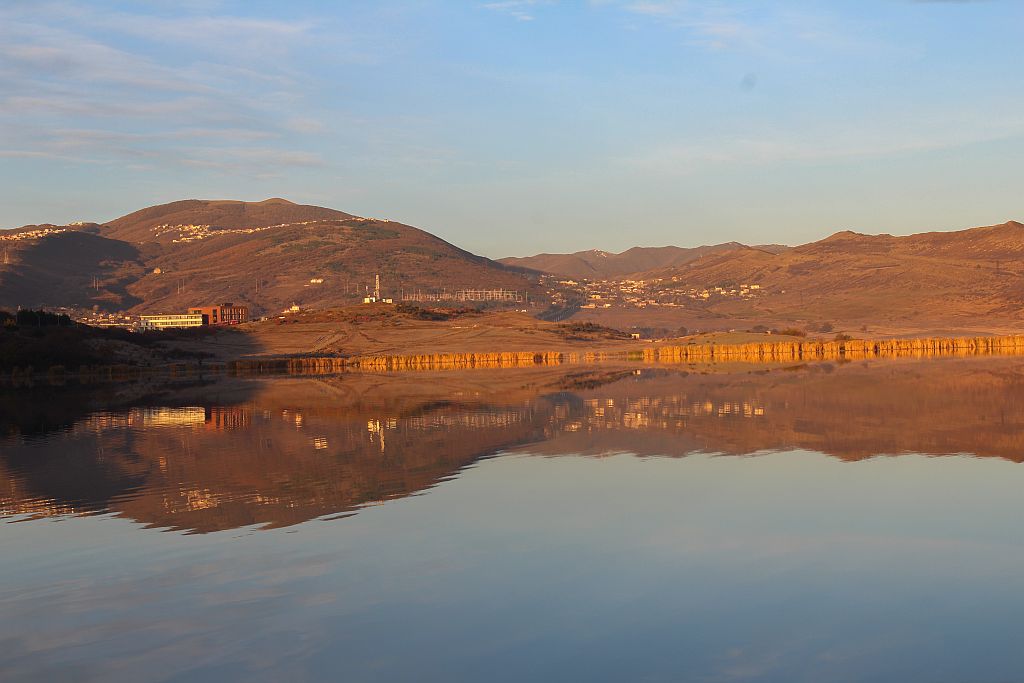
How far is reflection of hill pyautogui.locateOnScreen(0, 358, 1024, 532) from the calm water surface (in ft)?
0.67

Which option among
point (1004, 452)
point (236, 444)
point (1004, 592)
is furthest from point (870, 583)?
point (236, 444)

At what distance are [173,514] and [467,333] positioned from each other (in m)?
113

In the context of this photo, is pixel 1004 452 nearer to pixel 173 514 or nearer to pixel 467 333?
pixel 173 514

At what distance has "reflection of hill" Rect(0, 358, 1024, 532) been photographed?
2200cm

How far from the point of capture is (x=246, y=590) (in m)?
13.8

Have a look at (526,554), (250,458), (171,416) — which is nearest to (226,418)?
(171,416)

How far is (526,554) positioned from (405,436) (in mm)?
17623

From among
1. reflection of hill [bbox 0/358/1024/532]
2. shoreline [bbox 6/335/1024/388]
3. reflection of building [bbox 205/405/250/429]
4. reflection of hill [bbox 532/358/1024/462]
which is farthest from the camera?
shoreline [bbox 6/335/1024/388]

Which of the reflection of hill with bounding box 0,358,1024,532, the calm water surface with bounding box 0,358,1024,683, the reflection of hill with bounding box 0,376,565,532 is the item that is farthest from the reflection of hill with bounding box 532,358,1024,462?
the reflection of hill with bounding box 0,376,565,532

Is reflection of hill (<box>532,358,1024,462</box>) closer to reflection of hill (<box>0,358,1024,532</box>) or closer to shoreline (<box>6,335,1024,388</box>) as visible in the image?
reflection of hill (<box>0,358,1024,532</box>)

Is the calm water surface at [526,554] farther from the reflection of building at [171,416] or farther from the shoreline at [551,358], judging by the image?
the shoreline at [551,358]

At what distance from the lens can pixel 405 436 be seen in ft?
108

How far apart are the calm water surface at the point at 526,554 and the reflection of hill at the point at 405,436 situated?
0.20 m

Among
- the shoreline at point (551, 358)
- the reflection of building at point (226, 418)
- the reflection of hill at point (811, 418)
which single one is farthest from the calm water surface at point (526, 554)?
the shoreline at point (551, 358)
